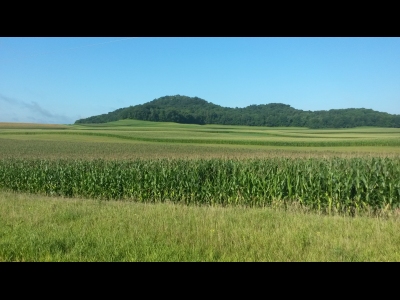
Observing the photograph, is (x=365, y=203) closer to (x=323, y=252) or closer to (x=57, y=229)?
(x=323, y=252)

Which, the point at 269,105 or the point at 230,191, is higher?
the point at 269,105

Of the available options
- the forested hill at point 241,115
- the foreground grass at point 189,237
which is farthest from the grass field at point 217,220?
the forested hill at point 241,115

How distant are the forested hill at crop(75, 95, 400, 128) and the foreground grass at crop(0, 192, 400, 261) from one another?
81.9m

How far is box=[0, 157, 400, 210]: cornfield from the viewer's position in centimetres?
1245

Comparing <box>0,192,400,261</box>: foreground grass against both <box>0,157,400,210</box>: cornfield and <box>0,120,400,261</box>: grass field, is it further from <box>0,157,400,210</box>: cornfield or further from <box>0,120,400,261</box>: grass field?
<box>0,157,400,210</box>: cornfield

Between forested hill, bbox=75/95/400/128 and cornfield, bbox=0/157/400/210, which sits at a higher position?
forested hill, bbox=75/95/400/128

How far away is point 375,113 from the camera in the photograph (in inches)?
3300

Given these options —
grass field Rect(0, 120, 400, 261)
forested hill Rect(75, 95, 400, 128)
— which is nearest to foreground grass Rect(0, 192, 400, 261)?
grass field Rect(0, 120, 400, 261)

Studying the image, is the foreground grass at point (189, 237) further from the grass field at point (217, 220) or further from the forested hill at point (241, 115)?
the forested hill at point (241, 115)

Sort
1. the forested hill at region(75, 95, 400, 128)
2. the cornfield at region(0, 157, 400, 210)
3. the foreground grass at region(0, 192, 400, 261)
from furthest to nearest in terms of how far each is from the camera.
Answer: the forested hill at region(75, 95, 400, 128) < the cornfield at region(0, 157, 400, 210) < the foreground grass at region(0, 192, 400, 261)

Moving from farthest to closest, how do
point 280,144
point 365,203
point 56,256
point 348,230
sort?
point 280,144 < point 365,203 < point 348,230 < point 56,256
